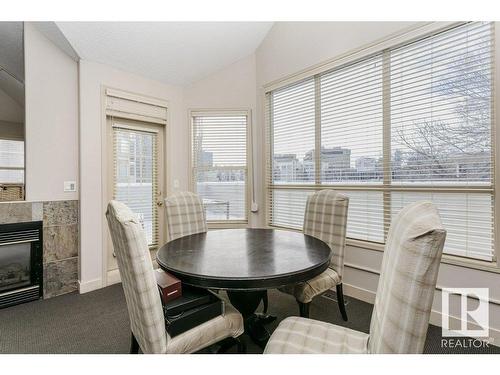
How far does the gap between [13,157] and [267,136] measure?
2.77 meters

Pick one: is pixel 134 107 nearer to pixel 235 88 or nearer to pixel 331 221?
pixel 235 88

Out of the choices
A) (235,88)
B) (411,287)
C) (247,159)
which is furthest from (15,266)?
(411,287)

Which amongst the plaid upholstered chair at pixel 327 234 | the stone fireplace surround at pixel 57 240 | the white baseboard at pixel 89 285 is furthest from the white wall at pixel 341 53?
the stone fireplace surround at pixel 57 240

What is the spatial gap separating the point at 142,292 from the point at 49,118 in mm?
2559

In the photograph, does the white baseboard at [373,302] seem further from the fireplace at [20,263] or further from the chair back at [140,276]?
the fireplace at [20,263]

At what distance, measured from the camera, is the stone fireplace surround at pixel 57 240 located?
2.65 m

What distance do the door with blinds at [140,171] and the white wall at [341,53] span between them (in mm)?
1437

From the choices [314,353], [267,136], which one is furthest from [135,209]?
[314,353]

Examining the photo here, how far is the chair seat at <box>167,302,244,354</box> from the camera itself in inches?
48.7

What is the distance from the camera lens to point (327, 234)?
2230 mm

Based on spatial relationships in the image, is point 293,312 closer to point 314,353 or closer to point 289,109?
point 314,353

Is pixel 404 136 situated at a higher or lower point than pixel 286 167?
higher

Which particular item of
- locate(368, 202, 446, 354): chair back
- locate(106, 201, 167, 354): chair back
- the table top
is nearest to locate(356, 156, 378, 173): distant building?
the table top

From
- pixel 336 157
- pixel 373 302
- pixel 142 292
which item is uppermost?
pixel 336 157
